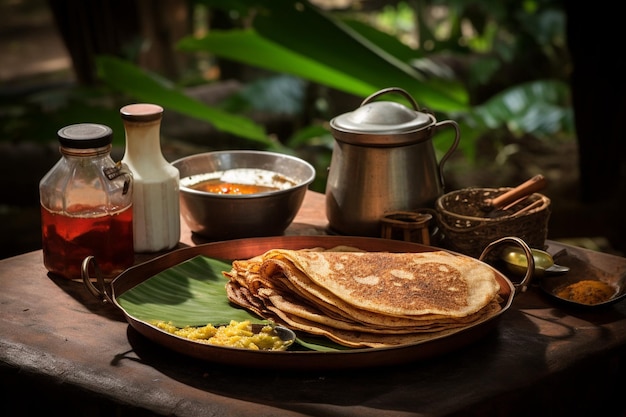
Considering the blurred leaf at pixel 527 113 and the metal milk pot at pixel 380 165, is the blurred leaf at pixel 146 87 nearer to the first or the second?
the metal milk pot at pixel 380 165

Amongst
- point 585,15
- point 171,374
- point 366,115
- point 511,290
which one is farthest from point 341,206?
point 585,15

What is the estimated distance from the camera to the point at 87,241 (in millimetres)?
2012

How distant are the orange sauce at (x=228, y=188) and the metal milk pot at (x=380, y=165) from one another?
0.19 m

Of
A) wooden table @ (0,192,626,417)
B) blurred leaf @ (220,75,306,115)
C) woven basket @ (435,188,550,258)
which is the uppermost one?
woven basket @ (435,188,550,258)

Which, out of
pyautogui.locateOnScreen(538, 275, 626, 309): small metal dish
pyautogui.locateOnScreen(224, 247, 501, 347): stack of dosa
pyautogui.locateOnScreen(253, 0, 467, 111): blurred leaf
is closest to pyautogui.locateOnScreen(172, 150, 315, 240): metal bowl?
pyautogui.locateOnScreen(224, 247, 501, 347): stack of dosa

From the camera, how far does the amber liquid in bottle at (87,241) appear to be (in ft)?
6.55

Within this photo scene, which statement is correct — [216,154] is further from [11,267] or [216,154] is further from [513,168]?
[513,168]

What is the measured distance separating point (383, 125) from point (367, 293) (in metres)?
0.57

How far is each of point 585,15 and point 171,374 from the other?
7.29ft

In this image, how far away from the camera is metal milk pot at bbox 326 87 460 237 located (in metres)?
2.19

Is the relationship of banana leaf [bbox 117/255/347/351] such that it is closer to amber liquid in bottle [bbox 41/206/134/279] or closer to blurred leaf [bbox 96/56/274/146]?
amber liquid in bottle [bbox 41/206/134/279]

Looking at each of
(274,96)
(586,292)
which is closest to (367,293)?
(586,292)

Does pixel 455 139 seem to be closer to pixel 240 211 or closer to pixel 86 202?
pixel 240 211

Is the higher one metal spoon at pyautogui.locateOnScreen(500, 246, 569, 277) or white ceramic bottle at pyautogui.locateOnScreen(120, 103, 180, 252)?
white ceramic bottle at pyautogui.locateOnScreen(120, 103, 180, 252)
